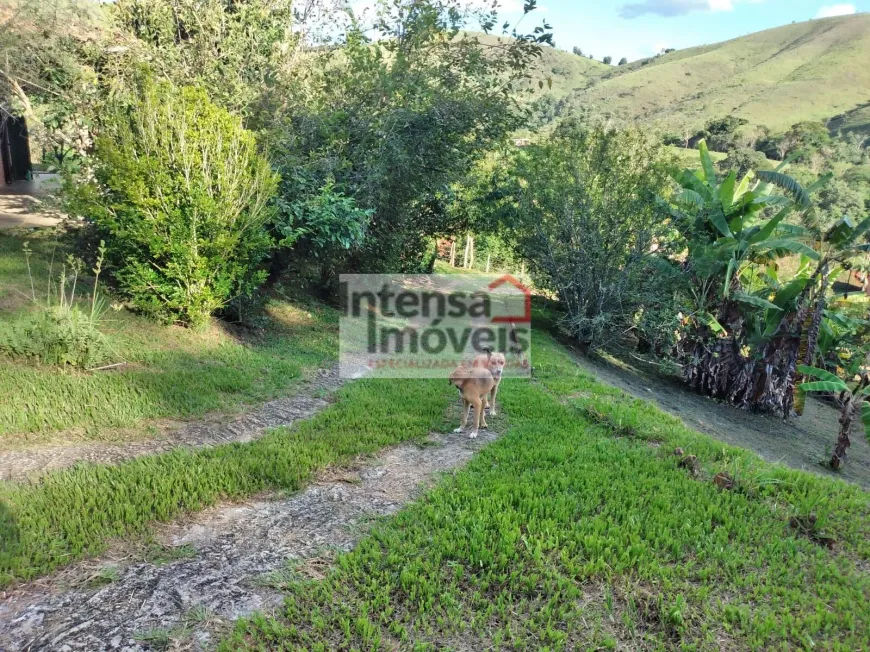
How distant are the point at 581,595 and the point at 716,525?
1.61 metres

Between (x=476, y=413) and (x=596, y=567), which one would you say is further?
(x=476, y=413)

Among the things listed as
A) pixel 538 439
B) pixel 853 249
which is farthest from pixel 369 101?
pixel 853 249

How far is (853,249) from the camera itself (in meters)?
11.3

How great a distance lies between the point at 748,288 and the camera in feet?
46.3

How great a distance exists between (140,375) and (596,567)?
18.5 ft

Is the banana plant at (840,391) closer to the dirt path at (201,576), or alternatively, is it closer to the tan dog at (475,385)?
the tan dog at (475,385)

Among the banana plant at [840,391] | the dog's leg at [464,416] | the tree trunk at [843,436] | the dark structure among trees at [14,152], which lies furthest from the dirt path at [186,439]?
the dark structure among trees at [14,152]

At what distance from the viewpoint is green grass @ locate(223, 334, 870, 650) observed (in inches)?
124

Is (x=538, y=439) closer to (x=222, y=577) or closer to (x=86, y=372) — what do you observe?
(x=222, y=577)

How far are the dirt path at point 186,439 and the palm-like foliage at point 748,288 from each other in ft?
32.8

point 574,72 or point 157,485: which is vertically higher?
point 574,72

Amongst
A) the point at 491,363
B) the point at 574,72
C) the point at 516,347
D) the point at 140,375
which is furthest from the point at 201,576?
the point at 574,72

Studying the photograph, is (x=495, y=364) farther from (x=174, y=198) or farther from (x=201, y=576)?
(x=174, y=198)

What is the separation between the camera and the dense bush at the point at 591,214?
1260 cm
